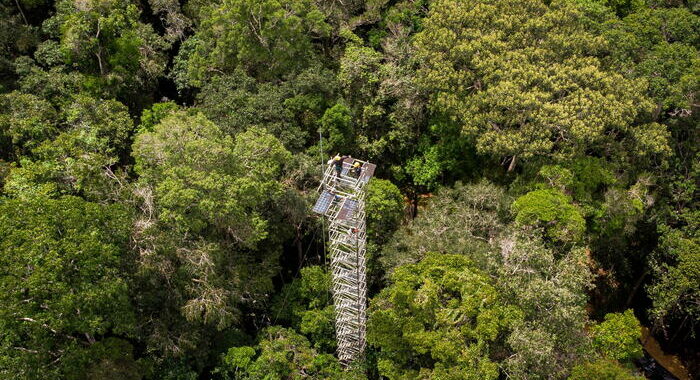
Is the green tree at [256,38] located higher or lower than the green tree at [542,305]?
higher

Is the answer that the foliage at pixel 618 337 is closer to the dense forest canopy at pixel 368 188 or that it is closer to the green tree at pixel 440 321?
the dense forest canopy at pixel 368 188

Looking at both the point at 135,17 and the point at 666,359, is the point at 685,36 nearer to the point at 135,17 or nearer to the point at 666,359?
the point at 666,359

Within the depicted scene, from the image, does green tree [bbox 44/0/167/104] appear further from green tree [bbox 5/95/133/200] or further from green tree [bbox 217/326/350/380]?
green tree [bbox 217/326/350/380]

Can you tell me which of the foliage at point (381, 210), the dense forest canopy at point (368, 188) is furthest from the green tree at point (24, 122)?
the foliage at point (381, 210)

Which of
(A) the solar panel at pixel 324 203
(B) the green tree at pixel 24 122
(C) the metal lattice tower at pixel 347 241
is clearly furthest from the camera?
(B) the green tree at pixel 24 122

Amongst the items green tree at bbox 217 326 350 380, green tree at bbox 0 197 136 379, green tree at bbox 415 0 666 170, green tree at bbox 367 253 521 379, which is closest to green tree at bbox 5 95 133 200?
green tree at bbox 0 197 136 379

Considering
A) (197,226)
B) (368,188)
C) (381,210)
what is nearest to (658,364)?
(381,210)
